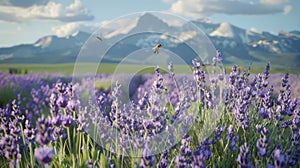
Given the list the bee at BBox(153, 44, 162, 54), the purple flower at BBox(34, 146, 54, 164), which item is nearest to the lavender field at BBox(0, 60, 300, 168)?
the purple flower at BBox(34, 146, 54, 164)

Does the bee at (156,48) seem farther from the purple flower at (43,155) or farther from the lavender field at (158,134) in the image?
the purple flower at (43,155)

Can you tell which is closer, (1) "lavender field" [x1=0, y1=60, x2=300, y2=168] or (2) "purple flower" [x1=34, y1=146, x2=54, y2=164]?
(2) "purple flower" [x1=34, y1=146, x2=54, y2=164]

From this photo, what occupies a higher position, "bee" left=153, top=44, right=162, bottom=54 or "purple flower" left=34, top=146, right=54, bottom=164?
"bee" left=153, top=44, right=162, bottom=54

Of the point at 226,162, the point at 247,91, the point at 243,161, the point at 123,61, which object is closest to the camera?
the point at 243,161

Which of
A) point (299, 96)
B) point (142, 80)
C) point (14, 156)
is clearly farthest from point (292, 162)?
point (142, 80)

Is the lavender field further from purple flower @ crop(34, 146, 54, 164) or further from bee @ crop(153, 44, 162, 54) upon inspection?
bee @ crop(153, 44, 162, 54)

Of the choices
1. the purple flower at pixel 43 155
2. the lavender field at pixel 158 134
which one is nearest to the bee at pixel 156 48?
the lavender field at pixel 158 134

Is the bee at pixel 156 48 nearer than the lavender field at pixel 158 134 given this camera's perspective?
No

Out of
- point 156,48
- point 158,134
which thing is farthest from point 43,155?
point 156,48

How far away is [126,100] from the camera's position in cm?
605

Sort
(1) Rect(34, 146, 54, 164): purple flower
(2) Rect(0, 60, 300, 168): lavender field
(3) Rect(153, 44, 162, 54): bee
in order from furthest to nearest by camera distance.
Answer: (3) Rect(153, 44, 162, 54): bee
(2) Rect(0, 60, 300, 168): lavender field
(1) Rect(34, 146, 54, 164): purple flower

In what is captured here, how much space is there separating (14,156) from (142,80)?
9069 millimetres

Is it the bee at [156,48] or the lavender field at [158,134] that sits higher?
the bee at [156,48]

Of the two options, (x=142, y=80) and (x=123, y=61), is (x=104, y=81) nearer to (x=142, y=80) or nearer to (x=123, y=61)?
(x=142, y=80)
